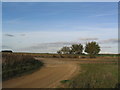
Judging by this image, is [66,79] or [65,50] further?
[65,50]

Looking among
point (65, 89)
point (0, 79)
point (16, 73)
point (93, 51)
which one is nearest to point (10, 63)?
point (16, 73)

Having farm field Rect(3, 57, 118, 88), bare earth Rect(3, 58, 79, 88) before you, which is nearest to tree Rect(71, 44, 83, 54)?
farm field Rect(3, 57, 118, 88)

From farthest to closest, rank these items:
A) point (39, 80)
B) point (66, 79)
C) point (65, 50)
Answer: point (65, 50) → point (66, 79) → point (39, 80)

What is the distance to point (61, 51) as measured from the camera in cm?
9112

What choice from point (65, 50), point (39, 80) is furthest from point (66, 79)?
point (65, 50)

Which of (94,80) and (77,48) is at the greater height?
(77,48)

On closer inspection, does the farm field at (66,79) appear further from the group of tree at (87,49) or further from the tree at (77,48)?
the tree at (77,48)

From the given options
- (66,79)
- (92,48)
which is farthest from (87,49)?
(66,79)

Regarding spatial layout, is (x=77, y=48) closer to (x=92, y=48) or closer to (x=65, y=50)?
(x=65, y=50)

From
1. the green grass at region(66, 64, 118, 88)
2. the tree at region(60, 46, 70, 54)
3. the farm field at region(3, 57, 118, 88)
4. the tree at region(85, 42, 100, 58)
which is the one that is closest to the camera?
the farm field at region(3, 57, 118, 88)

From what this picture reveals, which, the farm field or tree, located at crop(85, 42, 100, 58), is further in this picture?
tree, located at crop(85, 42, 100, 58)

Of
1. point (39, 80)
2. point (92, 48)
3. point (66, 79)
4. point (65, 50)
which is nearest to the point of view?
point (39, 80)

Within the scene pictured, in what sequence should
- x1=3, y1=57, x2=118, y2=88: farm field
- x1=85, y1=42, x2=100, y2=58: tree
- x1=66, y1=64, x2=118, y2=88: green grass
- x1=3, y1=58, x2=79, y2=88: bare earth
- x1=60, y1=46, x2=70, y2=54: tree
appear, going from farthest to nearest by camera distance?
x1=60, y1=46, x2=70, y2=54: tree
x1=85, y1=42, x2=100, y2=58: tree
x1=66, y1=64, x2=118, y2=88: green grass
x1=3, y1=57, x2=118, y2=88: farm field
x1=3, y1=58, x2=79, y2=88: bare earth

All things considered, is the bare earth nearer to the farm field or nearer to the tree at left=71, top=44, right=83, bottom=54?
the farm field
